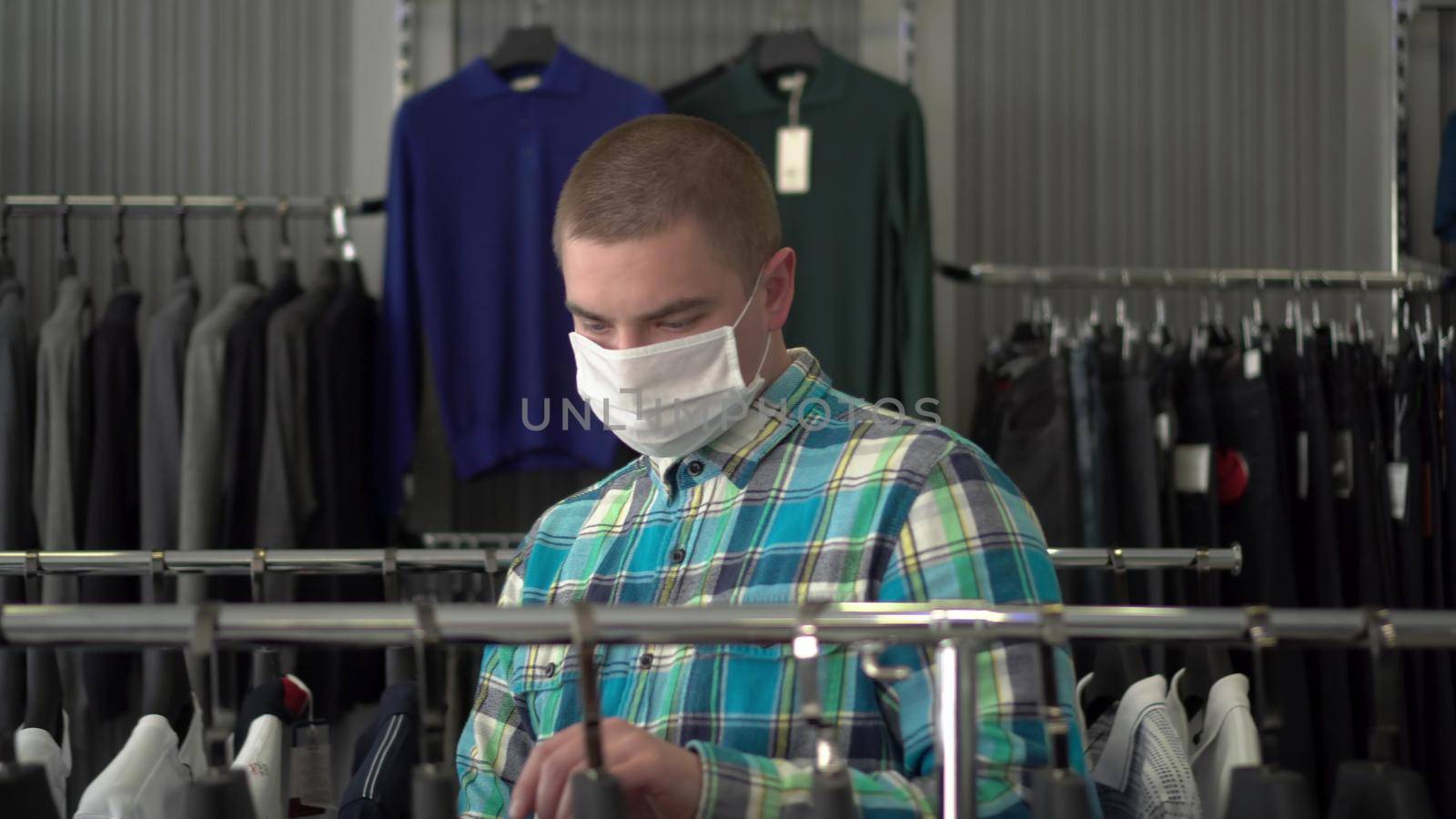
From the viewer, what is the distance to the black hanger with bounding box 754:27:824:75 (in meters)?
3.05

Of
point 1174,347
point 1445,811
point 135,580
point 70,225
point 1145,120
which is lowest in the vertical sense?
point 1445,811

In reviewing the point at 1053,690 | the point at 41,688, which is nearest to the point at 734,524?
the point at 1053,690

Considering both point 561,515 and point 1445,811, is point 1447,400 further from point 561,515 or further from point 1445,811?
point 561,515

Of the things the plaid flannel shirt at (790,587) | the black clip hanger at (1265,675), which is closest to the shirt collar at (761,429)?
the plaid flannel shirt at (790,587)

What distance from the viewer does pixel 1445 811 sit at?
8.87 ft

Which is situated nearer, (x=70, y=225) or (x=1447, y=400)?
(x=1447, y=400)

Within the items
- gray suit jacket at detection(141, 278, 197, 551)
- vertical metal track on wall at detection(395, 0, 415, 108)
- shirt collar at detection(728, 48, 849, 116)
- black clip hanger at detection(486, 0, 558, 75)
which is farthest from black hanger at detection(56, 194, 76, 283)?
shirt collar at detection(728, 48, 849, 116)

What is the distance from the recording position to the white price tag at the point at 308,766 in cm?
167

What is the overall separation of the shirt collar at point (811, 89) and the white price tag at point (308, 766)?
1.79 m

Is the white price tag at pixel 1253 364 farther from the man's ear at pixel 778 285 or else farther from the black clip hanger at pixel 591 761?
the black clip hanger at pixel 591 761

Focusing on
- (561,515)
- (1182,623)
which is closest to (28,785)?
(561,515)

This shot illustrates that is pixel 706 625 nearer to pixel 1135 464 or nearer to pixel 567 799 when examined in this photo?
pixel 567 799

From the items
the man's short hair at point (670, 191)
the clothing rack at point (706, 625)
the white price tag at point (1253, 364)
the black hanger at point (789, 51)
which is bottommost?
the clothing rack at point (706, 625)

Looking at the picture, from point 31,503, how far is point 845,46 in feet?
6.76
